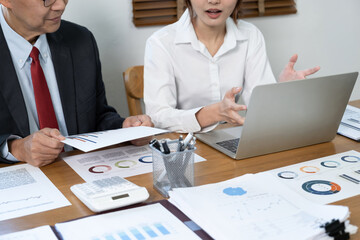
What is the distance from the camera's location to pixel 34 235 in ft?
3.05

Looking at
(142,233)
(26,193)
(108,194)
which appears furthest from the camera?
(26,193)

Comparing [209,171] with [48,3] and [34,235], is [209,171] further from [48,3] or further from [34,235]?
[48,3]

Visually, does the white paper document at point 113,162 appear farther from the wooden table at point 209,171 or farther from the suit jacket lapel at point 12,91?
the suit jacket lapel at point 12,91

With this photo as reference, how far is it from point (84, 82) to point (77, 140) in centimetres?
58

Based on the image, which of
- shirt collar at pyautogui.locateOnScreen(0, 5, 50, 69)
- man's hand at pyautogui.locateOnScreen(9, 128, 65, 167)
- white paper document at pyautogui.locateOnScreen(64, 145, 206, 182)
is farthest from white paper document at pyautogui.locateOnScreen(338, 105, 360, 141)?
shirt collar at pyautogui.locateOnScreen(0, 5, 50, 69)

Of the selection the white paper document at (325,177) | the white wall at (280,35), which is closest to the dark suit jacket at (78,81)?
the white wall at (280,35)

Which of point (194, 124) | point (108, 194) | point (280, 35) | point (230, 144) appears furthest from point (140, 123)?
point (280, 35)

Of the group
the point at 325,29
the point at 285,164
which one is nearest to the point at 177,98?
the point at 285,164

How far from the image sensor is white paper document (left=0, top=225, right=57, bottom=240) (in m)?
0.92

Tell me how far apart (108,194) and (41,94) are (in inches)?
30.4

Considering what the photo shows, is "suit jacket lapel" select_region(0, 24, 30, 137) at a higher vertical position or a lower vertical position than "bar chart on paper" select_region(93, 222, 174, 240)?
higher

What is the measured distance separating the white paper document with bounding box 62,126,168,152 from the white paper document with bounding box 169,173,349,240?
0.29 metres

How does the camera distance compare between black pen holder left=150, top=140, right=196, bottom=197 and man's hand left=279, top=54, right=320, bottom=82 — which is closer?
black pen holder left=150, top=140, right=196, bottom=197

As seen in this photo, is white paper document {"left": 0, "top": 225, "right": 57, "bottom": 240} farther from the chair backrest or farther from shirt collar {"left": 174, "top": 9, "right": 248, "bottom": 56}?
the chair backrest
